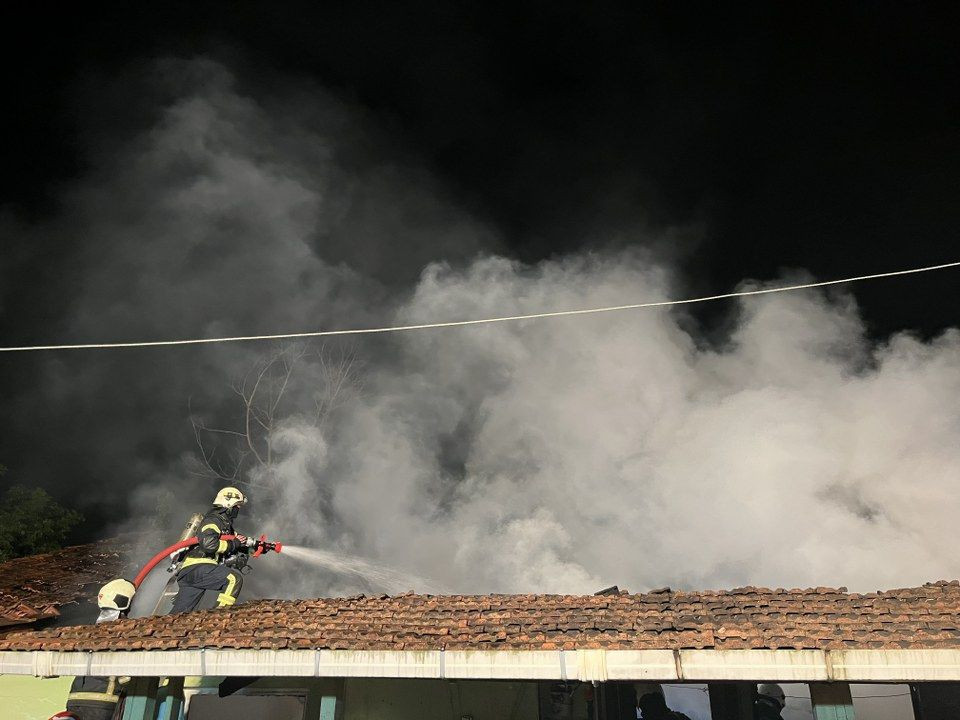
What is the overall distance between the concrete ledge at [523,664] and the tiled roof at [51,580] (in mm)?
4761

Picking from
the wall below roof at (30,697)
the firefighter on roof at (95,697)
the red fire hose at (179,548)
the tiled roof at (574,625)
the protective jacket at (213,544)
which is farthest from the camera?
the wall below roof at (30,697)

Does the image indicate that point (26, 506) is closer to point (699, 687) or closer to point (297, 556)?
point (297, 556)

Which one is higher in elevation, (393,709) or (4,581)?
(4,581)

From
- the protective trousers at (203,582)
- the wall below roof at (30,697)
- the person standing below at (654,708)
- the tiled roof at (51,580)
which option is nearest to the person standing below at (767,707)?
the person standing below at (654,708)

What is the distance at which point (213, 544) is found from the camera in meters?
8.52

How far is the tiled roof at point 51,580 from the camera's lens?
10695 millimetres

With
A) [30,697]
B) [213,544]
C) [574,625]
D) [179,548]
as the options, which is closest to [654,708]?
[574,625]

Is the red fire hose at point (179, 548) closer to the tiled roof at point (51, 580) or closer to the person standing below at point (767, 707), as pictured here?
the tiled roof at point (51, 580)

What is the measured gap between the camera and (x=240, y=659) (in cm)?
626

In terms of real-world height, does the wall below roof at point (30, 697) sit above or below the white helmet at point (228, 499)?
below

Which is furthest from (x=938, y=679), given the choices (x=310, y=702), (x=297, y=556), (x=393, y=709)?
(x=297, y=556)

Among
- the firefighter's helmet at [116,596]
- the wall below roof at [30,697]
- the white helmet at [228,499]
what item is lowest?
the wall below roof at [30,697]

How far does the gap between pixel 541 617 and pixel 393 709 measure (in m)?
3.56

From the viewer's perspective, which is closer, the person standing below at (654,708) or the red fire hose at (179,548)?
the red fire hose at (179,548)
